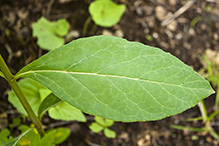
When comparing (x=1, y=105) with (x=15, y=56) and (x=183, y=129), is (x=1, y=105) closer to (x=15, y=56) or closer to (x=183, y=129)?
(x=15, y=56)

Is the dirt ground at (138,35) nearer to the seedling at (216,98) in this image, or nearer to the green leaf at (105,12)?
the seedling at (216,98)

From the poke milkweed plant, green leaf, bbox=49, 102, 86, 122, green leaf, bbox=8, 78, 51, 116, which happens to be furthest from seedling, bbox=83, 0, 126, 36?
the poke milkweed plant

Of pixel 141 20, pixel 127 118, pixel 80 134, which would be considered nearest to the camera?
pixel 127 118

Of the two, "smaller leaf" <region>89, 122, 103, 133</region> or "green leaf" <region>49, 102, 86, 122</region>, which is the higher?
"green leaf" <region>49, 102, 86, 122</region>

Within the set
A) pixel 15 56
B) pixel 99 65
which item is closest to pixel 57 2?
pixel 15 56

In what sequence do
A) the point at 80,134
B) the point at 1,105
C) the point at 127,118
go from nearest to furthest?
the point at 127,118, the point at 1,105, the point at 80,134

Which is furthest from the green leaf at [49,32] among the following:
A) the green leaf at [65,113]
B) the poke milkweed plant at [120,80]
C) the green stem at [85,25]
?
the poke milkweed plant at [120,80]

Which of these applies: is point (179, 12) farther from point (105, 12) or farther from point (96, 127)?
point (96, 127)

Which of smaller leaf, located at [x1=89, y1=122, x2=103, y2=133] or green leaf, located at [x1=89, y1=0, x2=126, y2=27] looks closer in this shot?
smaller leaf, located at [x1=89, y1=122, x2=103, y2=133]

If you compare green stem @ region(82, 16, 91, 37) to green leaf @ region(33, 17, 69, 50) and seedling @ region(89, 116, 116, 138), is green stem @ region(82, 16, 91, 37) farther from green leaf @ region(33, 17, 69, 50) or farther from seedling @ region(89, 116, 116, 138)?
seedling @ region(89, 116, 116, 138)
